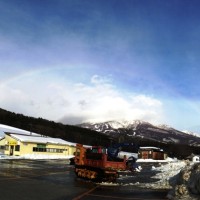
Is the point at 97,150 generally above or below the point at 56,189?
above

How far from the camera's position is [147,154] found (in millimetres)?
113438

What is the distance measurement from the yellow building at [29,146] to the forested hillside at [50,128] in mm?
73609

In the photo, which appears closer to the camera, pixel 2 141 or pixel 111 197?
pixel 111 197

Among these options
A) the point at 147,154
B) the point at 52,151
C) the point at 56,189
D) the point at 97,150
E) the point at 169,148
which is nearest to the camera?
the point at 56,189

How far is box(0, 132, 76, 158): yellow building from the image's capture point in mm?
76188

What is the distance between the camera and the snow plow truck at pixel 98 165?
2734cm

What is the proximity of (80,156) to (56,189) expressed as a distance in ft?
33.8

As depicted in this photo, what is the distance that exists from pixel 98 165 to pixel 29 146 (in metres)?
52.2

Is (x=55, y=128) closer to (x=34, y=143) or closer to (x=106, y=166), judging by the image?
(x=34, y=143)

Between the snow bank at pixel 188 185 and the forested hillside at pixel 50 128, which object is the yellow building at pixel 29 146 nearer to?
the snow bank at pixel 188 185

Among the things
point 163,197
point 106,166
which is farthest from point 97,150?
point 163,197

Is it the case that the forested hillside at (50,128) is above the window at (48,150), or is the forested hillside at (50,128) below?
above

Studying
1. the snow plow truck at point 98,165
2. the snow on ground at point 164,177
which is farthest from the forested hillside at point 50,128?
the snow plow truck at point 98,165

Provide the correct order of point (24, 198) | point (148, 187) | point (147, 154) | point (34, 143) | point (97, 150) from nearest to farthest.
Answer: point (24, 198) < point (148, 187) < point (97, 150) < point (34, 143) < point (147, 154)
